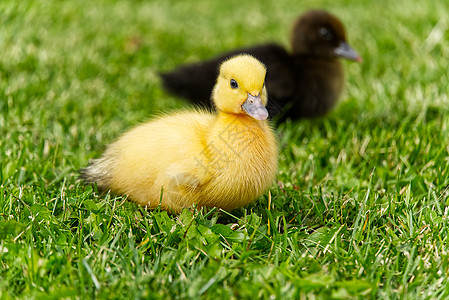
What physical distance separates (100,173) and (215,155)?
0.67m

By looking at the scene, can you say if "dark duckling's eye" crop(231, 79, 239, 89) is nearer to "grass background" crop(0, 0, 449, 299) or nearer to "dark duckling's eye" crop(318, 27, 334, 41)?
"grass background" crop(0, 0, 449, 299)

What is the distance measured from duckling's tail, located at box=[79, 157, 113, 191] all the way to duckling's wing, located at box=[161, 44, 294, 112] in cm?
131

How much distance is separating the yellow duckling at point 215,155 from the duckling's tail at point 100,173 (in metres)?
0.08

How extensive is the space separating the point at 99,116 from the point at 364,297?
9.12ft

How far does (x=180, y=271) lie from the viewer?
2025mm

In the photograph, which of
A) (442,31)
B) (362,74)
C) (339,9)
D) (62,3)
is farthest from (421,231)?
(339,9)

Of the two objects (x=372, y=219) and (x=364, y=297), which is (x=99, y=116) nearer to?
(x=372, y=219)

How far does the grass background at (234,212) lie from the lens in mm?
1982

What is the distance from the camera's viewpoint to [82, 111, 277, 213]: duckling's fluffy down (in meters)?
2.33

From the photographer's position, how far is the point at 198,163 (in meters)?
2.32

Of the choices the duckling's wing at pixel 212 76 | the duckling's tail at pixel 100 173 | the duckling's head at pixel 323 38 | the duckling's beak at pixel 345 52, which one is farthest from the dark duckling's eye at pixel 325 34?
the duckling's tail at pixel 100 173

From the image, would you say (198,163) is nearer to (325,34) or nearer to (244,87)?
(244,87)

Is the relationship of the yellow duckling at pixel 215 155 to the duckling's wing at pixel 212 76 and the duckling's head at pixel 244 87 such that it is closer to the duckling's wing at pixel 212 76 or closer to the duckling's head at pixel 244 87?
the duckling's head at pixel 244 87

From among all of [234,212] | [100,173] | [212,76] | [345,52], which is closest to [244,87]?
[234,212]
